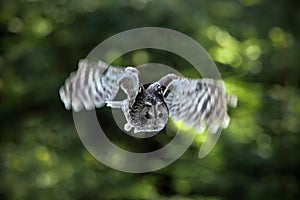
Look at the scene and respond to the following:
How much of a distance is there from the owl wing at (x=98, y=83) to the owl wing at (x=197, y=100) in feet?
0.19

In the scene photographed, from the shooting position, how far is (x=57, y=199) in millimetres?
2342

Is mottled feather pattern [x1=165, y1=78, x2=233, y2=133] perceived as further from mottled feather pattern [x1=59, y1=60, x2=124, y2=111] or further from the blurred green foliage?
the blurred green foliage

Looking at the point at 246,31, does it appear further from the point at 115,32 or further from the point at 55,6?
the point at 55,6

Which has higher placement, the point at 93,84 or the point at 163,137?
the point at 93,84

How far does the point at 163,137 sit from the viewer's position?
243 cm

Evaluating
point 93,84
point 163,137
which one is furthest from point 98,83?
point 163,137

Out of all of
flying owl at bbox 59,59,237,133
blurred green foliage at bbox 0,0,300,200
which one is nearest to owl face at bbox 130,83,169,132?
flying owl at bbox 59,59,237,133

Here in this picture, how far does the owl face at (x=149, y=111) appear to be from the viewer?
86 centimetres

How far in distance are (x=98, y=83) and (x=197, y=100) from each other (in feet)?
0.46

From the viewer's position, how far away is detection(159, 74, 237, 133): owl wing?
0.87 m

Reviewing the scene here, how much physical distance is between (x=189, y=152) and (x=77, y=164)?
0.39m

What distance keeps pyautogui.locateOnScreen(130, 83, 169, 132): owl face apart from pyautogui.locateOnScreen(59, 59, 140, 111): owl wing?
0.02 meters

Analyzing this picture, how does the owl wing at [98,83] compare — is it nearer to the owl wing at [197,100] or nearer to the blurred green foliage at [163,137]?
the owl wing at [197,100]

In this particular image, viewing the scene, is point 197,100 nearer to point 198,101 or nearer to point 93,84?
point 198,101
